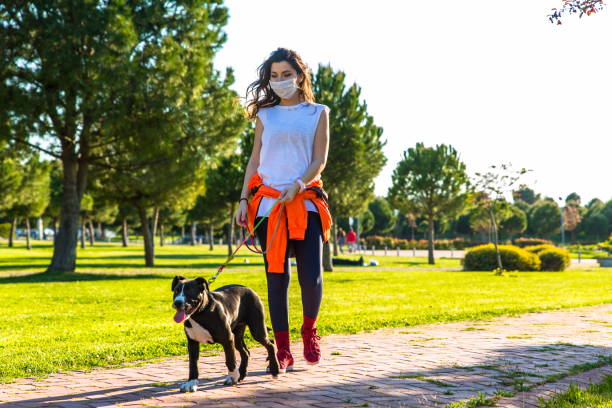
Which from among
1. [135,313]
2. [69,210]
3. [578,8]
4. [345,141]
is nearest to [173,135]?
[69,210]

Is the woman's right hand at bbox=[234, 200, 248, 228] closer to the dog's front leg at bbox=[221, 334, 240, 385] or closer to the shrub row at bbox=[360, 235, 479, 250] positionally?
the dog's front leg at bbox=[221, 334, 240, 385]

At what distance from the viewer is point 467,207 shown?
36750 millimetres

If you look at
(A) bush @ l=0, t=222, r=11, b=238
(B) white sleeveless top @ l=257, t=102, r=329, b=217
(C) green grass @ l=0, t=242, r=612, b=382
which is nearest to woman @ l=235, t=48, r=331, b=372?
(B) white sleeveless top @ l=257, t=102, r=329, b=217

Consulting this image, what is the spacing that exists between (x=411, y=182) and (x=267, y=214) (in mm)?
34048

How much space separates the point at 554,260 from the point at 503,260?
290cm

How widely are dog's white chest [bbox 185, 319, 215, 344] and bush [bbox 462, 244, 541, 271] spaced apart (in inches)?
1044

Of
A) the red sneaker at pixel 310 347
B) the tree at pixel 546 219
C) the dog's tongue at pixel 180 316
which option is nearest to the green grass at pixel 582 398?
the red sneaker at pixel 310 347

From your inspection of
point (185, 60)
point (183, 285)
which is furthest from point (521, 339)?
point (185, 60)

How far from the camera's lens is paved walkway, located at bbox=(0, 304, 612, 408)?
156 inches

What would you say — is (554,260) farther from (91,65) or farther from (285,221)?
(285,221)

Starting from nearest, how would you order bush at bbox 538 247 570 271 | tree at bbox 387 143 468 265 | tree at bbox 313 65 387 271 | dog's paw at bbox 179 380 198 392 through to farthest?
dog's paw at bbox 179 380 198 392 < tree at bbox 313 65 387 271 < bush at bbox 538 247 570 271 < tree at bbox 387 143 468 265

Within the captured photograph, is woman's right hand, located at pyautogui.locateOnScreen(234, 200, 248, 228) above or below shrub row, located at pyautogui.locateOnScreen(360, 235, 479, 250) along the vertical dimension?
above

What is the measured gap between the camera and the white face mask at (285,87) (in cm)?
457

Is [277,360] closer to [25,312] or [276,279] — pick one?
[276,279]
